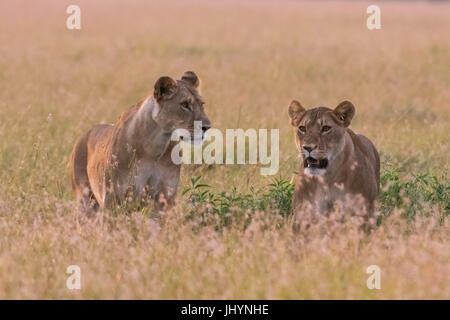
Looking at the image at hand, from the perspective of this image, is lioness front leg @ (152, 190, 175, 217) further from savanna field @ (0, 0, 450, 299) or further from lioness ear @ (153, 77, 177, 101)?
lioness ear @ (153, 77, 177, 101)

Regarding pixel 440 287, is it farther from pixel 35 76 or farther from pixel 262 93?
pixel 35 76

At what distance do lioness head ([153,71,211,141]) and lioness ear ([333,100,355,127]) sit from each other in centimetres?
97

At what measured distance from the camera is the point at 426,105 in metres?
13.8

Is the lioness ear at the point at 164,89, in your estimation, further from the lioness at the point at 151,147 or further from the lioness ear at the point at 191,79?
the lioness ear at the point at 191,79

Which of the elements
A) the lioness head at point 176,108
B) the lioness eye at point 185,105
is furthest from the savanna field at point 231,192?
the lioness eye at point 185,105

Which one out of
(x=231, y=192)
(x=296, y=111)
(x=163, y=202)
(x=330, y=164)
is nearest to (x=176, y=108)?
(x=163, y=202)

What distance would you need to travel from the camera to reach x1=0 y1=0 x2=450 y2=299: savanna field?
18.0 ft

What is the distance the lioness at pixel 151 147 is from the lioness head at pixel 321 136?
72cm

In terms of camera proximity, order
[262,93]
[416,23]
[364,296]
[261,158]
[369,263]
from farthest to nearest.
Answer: [416,23], [262,93], [261,158], [369,263], [364,296]

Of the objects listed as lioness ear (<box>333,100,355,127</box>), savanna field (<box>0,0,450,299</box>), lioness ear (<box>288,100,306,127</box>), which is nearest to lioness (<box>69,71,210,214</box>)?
savanna field (<box>0,0,450,299</box>)

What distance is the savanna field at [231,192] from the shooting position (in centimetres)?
548

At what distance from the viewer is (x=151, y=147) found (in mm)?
6773

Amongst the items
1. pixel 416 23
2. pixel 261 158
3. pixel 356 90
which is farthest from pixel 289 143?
pixel 416 23

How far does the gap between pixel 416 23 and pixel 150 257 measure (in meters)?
32.4
